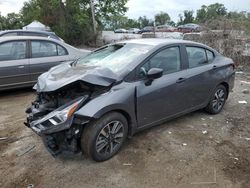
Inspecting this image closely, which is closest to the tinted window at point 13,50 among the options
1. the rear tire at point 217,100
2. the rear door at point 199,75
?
the rear door at point 199,75

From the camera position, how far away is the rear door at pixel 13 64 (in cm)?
636

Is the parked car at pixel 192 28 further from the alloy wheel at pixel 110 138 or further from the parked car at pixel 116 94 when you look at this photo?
the alloy wheel at pixel 110 138

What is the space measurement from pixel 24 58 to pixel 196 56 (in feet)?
13.5

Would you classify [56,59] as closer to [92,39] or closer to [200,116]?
[200,116]

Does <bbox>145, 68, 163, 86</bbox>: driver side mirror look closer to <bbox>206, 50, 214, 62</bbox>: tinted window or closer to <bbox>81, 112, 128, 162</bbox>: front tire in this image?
<bbox>81, 112, 128, 162</bbox>: front tire

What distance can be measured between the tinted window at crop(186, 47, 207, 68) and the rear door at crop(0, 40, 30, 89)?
3.97 m

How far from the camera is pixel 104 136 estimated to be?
3643 millimetres

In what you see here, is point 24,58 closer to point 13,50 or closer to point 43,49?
point 13,50

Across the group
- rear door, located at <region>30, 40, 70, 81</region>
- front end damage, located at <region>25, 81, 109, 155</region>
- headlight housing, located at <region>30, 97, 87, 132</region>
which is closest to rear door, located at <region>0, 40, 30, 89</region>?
rear door, located at <region>30, 40, 70, 81</region>

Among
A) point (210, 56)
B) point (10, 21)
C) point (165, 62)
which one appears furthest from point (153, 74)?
point (10, 21)

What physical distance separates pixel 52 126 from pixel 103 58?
5.36ft

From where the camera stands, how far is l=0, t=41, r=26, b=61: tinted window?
641cm

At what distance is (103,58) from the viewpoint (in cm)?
451

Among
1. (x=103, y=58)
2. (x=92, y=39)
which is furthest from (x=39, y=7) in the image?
(x=103, y=58)
